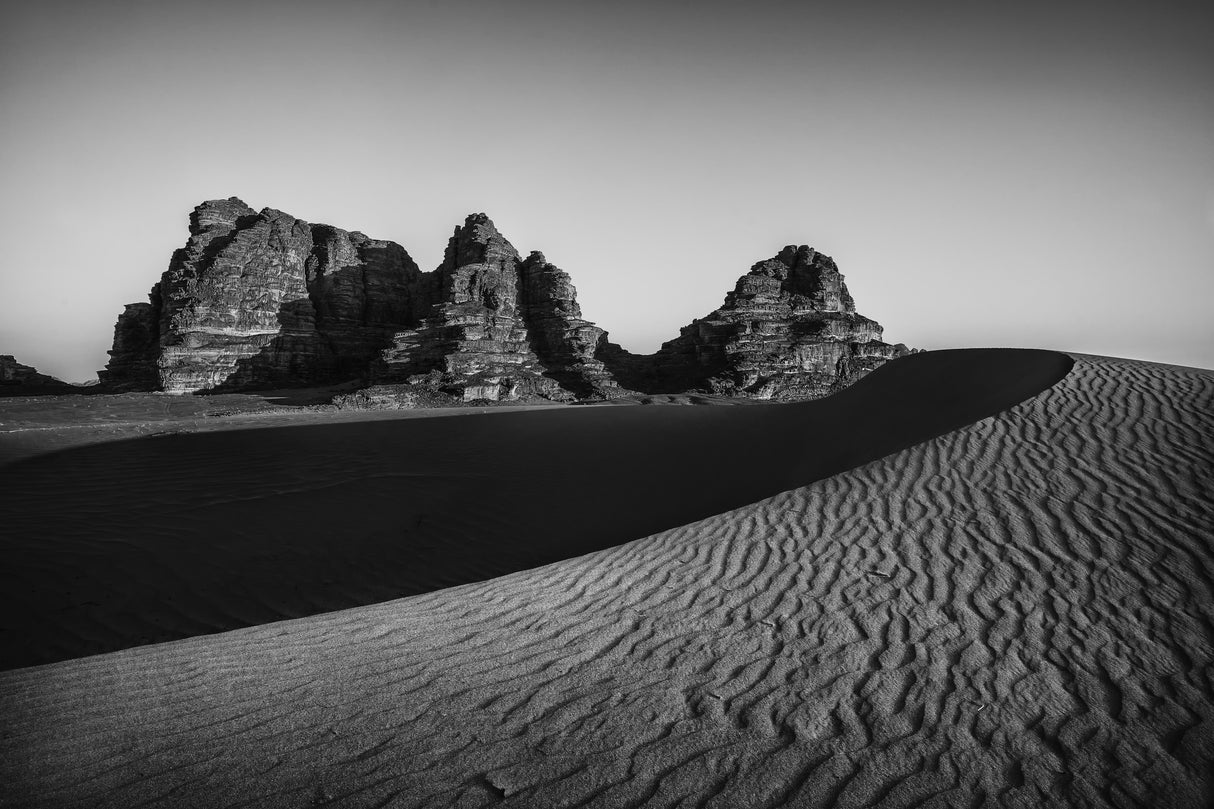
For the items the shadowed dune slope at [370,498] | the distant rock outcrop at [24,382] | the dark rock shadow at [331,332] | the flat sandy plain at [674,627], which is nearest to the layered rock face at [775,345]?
the dark rock shadow at [331,332]

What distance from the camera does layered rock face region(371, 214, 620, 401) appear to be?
4509 cm

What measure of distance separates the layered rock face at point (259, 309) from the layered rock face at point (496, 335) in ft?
29.0

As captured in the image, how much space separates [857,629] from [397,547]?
21.3 ft

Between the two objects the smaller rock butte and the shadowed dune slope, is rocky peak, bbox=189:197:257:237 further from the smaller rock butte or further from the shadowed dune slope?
the shadowed dune slope

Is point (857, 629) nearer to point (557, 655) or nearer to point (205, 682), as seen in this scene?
point (557, 655)

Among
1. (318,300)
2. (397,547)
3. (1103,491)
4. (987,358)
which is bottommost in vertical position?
(397,547)

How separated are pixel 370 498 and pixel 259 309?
52699mm

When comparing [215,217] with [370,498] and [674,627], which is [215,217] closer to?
[370,498]

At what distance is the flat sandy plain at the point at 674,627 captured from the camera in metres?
2.84

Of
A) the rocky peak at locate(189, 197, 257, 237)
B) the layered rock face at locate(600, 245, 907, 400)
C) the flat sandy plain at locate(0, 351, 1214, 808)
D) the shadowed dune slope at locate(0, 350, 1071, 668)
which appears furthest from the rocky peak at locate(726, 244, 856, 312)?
the rocky peak at locate(189, 197, 257, 237)

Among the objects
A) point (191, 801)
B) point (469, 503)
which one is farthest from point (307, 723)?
point (469, 503)

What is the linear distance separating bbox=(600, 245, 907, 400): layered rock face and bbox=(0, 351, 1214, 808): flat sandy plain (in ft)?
135

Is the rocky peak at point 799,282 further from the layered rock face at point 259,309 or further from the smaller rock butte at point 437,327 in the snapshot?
the layered rock face at point 259,309

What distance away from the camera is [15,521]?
7.93 meters
